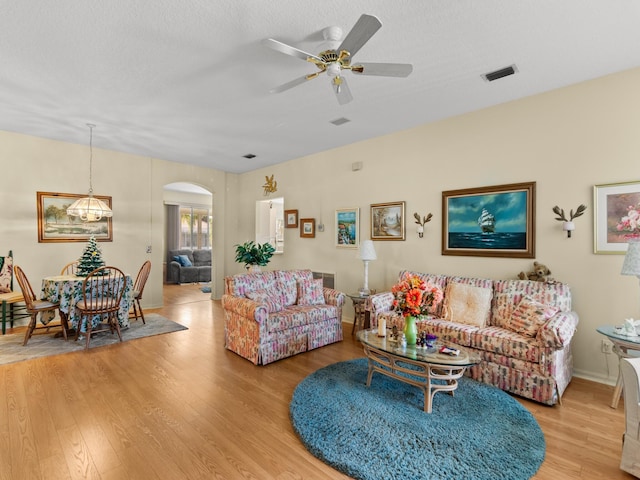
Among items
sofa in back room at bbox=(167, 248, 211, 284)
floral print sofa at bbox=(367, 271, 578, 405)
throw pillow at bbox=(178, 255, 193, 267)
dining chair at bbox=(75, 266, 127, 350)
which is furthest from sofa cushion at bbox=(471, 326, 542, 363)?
throw pillow at bbox=(178, 255, 193, 267)

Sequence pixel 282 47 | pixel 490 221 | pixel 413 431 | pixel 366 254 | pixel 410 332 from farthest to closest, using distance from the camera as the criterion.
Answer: pixel 366 254 < pixel 490 221 < pixel 410 332 < pixel 413 431 < pixel 282 47

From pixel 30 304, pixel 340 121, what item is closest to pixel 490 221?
pixel 340 121

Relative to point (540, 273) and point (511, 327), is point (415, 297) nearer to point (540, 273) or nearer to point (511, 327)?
point (511, 327)

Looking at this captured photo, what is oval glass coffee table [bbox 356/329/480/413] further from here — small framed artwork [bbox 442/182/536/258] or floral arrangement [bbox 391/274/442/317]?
small framed artwork [bbox 442/182/536/258]

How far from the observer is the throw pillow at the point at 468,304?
3412 mm

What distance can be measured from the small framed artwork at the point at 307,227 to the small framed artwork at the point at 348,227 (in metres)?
0.59

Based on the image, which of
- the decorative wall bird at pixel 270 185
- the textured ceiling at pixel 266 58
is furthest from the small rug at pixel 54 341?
the decorative wall bird at pixel 270 185

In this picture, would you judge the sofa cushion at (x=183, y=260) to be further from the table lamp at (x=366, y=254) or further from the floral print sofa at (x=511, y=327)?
the floral print sofa at (x=511, y=327)

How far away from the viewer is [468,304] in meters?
3.52

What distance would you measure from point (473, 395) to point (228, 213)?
20.6 feet

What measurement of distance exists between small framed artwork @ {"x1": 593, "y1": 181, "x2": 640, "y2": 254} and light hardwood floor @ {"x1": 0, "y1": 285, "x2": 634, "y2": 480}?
1.37 meters

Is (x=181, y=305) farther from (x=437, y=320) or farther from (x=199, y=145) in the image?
(x=437, y=320)

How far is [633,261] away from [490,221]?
140 centimetres

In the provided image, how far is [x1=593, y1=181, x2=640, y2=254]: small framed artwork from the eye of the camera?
3.00 m
